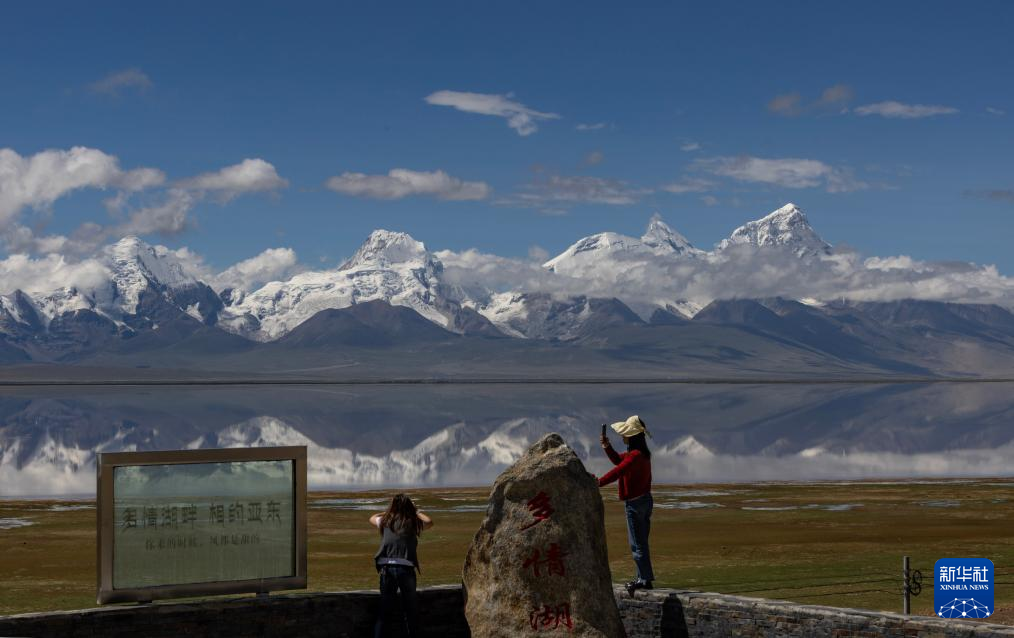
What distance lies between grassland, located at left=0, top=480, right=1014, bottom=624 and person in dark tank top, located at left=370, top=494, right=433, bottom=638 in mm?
13161

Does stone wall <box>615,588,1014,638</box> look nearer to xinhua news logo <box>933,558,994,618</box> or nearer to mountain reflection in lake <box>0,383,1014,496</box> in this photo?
xinhua news logo <box>933,558,994,618</box>

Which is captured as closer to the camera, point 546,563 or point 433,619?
point 546,563

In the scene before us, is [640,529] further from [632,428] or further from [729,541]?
[729,541]

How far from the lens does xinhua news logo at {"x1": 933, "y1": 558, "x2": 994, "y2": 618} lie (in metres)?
19.3

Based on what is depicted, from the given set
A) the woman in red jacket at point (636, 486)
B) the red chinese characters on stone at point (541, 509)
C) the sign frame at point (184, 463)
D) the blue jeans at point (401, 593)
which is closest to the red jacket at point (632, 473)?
the woman in red jacket at point (636, 486)

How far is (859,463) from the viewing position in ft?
389

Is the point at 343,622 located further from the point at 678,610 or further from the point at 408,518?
the point at 678,610

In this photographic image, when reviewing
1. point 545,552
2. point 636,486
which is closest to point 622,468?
point 636,486

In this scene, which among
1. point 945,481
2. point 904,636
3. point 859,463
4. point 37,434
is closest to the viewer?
point 904,636

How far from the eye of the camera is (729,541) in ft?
157

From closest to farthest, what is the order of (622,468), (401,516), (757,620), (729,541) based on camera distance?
(401,516) → (757,620) → (622,468) → (729,541)

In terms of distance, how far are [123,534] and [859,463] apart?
109 metres

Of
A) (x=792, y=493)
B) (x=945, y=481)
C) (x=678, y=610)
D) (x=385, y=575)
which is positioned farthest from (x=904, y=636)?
(x=945, y=481)

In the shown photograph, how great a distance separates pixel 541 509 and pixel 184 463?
16.0 feet
